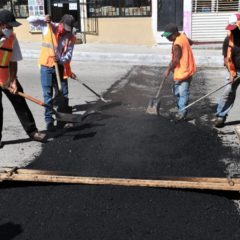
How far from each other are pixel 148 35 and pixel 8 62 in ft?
34.6

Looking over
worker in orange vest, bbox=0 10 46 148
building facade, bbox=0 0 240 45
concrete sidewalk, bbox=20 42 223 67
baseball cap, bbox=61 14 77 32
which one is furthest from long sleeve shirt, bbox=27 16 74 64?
building facade, bbox=0 0 240 45

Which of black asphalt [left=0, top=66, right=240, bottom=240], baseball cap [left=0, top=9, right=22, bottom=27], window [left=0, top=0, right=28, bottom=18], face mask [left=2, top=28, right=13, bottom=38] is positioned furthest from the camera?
window [left=0, top=0, right=28, bottom=18]

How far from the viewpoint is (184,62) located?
24.3ft

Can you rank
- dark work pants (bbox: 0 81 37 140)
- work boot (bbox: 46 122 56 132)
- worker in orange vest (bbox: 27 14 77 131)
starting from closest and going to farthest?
1. dark work pants (bbox: 0 81 37 140)
2. worker in orange vest (bbox: 27 14 77 131)
3. work boot (bbox: 46 122 56 132)

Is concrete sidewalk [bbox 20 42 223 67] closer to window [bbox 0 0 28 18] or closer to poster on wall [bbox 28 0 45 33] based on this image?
poster on wall [bbox 28 0 45 33]

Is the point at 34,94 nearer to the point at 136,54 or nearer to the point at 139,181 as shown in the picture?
the point at 136,54

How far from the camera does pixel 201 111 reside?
8227 mm

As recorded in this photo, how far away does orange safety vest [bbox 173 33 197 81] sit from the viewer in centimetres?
734

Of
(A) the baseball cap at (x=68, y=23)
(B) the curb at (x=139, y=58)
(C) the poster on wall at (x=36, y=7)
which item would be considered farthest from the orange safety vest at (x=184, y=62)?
(C) the poster on wall at (x=36, y=7)

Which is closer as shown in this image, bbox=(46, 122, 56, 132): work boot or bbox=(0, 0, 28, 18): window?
bbox=(46, 122, 56, 132): work boot

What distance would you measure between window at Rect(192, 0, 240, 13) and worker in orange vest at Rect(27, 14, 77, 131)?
9.54 metres

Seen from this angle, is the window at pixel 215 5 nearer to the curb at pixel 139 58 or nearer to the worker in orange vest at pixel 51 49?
the curb at pixel 139 58

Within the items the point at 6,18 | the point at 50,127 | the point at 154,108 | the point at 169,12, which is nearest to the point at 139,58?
the point at 169,12

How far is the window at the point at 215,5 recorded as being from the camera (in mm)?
15586
